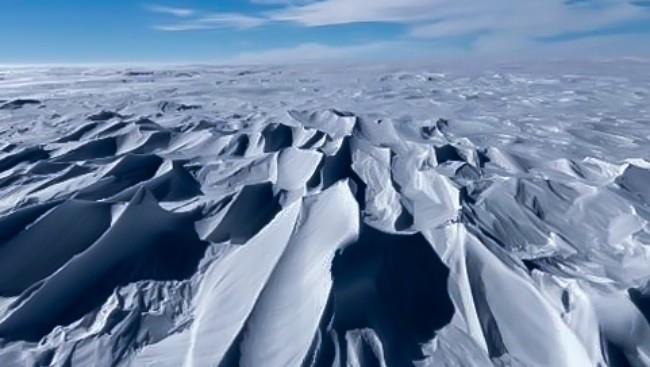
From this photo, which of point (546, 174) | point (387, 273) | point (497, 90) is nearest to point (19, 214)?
point (387, 273)

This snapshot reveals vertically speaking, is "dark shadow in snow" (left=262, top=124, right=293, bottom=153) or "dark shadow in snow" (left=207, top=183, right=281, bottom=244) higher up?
"dark shadow in snow" (left=207, top=183, right=281, bottom=244)

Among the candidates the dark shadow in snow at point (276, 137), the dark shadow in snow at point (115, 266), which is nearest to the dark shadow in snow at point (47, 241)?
the dark shadow in snow at point (115, 266)

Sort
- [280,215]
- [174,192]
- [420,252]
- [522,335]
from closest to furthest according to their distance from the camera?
[522,335], [420,252], [280,215], [174,192]

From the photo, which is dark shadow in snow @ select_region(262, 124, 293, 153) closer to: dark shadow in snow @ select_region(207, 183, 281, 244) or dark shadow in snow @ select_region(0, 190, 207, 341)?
dark shadow in snow @ select_region(207, 183, 281, 244)

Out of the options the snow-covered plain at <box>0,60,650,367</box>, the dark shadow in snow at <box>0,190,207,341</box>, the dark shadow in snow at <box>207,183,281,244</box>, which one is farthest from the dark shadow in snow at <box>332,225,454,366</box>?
the dark shadow in snow at <box>0,190,207,341</box>

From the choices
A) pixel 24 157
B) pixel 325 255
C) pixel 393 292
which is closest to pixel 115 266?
pixel 325 255

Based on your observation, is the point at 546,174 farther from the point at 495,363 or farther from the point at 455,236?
the point at 495,363

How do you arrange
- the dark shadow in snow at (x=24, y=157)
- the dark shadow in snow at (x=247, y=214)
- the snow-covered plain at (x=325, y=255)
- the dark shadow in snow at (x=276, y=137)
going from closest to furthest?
the snow-covered plain at (x=325, y=255) → the dark shadow in snow at (x=247, y=214) → the dark shadow in snow at (x=24, y=157) → the dark shadow in snow at (x=276, y=137)

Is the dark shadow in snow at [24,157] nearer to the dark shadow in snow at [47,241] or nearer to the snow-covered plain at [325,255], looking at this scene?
the snow-covered plain at [325,255]
